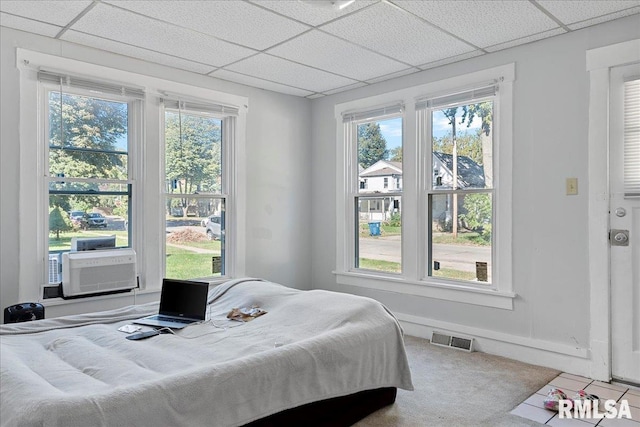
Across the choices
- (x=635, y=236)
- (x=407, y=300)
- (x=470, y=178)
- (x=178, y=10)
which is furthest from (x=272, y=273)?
(x=635, y=236)

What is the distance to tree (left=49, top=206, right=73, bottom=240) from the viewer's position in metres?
3.31

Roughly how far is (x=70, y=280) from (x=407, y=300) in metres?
2.83

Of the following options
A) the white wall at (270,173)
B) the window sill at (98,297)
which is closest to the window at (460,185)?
the white wall at (270,173)

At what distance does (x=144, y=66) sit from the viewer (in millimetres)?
3703

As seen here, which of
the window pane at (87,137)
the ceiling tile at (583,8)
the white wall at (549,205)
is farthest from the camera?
the window pane at (87,137)

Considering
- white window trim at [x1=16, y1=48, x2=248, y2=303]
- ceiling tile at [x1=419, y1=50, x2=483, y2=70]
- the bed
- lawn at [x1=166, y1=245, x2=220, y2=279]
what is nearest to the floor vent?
the bed

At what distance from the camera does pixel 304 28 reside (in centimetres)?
303

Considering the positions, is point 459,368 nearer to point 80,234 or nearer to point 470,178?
point 470,178

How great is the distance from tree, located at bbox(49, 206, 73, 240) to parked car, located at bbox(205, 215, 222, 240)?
121 centimetres

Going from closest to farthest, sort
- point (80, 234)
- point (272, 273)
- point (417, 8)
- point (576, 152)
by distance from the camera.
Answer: point (417, 8), point (576, 152), point (80, 234), point (272, 273)

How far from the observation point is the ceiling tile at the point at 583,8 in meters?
2.65

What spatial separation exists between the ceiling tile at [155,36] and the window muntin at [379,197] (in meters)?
1.56

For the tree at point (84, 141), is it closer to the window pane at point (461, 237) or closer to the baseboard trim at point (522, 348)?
the window pane at point (461, 237)

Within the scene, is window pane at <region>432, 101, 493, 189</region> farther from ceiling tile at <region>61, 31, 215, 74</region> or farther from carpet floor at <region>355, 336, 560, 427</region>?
ceiling tile at <region>61, 31, 215, 74</region>
